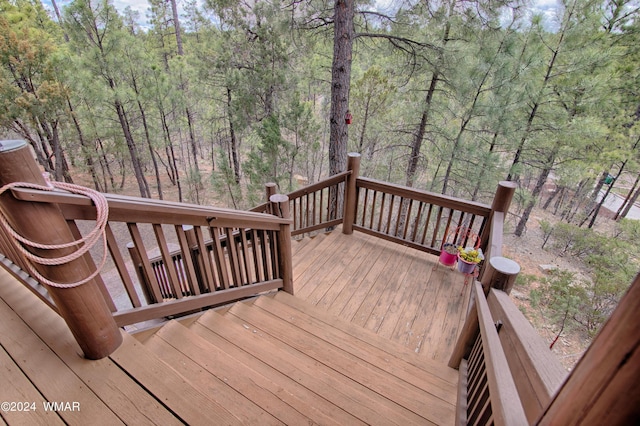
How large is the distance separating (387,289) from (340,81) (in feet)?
11.7

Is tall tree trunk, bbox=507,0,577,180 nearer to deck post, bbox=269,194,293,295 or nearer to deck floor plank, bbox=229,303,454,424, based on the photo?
deck post, bbox=269,194,293,295

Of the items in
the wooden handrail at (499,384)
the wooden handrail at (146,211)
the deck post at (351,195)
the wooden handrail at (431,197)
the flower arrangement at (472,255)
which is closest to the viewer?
the wooden handrail at (499,384)

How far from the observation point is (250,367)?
175 centimetres

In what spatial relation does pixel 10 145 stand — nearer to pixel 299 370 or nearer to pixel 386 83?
pixel 299 370

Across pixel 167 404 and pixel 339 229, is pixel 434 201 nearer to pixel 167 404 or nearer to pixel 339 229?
pixel 339 229

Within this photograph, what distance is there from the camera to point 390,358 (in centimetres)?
206

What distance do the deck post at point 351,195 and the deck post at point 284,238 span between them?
140 cm

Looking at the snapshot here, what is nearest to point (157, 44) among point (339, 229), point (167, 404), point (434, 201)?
point (339, 229)

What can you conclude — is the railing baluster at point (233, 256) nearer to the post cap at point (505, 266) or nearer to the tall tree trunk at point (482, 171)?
the post cap at point (505, 266)

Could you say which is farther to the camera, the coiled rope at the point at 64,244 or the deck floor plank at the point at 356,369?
the deck floor plank at the point at 356,369

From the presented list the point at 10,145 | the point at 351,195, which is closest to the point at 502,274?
the point at 10,145

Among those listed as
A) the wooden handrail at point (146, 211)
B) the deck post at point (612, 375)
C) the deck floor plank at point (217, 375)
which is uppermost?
the deck post at point (612, 375)

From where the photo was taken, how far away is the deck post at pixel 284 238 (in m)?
2.48

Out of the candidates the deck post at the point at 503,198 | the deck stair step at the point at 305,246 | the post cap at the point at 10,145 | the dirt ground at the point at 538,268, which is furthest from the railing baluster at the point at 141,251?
the dirt ground at the point at 538,268
